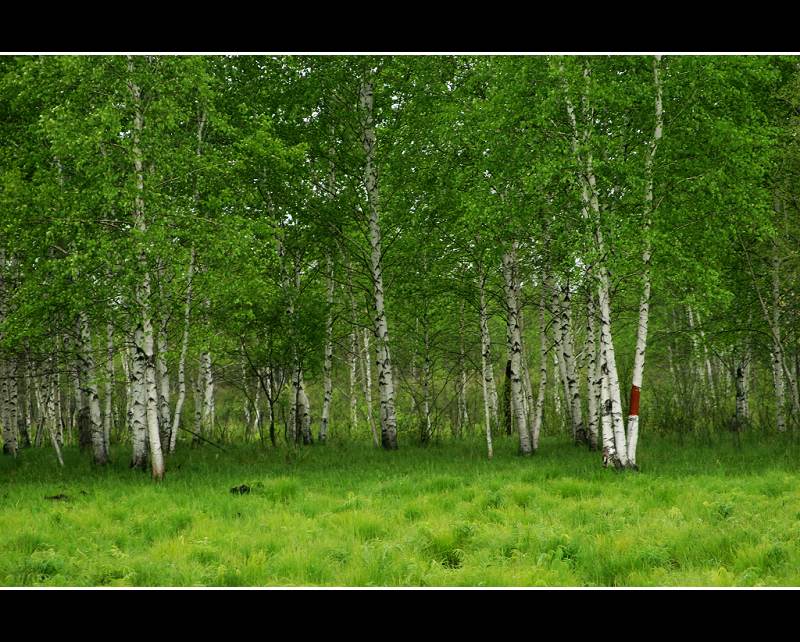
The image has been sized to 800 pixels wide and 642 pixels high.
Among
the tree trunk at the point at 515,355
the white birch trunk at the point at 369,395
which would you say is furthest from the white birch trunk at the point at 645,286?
the white birch trunk at the point at 369,395

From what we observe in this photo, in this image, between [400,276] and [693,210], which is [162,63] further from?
[693,210]

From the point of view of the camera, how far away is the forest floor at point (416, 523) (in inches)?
312

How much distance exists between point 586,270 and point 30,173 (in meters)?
15.0

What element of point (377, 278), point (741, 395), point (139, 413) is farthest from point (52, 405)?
point (741, 395)

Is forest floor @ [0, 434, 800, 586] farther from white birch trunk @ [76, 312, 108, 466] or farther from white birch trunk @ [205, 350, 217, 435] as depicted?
white birch trunk @ [205, 350, 217, 435]

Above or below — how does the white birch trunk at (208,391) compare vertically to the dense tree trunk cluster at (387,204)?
below

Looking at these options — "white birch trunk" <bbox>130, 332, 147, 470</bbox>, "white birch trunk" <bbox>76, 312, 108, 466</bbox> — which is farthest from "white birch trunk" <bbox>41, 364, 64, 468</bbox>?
"white birch trunk" <bbox>130, 332, 147, 470</bbox>

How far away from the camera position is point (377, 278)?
19625mm

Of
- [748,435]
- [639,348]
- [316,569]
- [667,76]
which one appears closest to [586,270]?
[639,348]

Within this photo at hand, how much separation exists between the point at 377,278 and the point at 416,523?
415 inches

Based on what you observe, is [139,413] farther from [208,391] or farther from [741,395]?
[741,395]

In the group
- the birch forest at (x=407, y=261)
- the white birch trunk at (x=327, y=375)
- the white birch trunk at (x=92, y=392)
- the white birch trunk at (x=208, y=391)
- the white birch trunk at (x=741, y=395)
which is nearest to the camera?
the birch forest at (x=407, y=261)

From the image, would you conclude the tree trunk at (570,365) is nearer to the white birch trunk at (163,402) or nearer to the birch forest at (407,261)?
the birch forest at (407,261)

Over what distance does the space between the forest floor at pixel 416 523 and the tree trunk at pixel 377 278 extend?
316 centimetres
